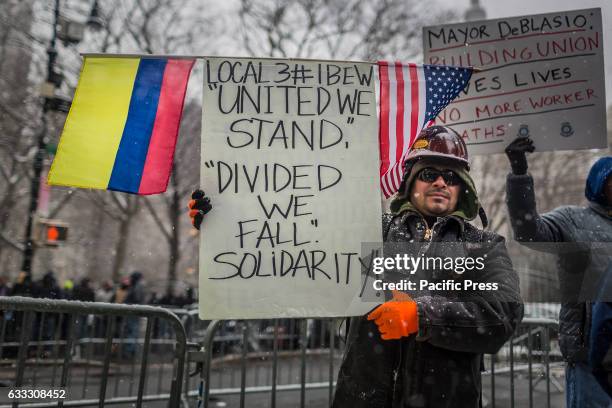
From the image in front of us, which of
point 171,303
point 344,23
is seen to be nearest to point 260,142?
point 171,303

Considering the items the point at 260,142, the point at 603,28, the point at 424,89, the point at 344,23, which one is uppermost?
the point at 344,23

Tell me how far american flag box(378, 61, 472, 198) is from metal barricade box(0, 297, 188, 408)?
1.78 meters

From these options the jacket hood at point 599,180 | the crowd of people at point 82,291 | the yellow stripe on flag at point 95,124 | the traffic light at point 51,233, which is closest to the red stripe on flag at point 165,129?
the yellow stripe on flag at point 95,124

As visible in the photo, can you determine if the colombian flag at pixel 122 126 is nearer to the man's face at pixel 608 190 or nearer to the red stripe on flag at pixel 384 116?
the red stripe on flag at pixel 384 116

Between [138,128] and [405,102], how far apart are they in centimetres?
136

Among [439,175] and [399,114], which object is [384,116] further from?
[439,175]

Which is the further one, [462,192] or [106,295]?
[106,295]

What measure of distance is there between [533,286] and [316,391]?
3.99 meters

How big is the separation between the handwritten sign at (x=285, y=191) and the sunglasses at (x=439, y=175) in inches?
9.0

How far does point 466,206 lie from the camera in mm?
2688

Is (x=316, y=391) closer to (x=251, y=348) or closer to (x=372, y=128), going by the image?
(x=251, y=348)

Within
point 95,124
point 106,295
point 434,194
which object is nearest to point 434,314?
point 434,194

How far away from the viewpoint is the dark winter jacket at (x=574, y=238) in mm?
3027

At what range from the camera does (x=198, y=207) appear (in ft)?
8.34
